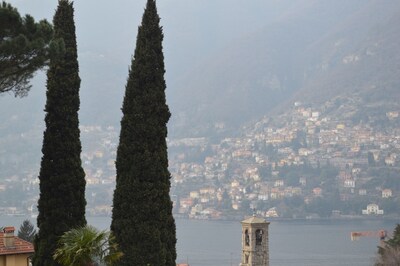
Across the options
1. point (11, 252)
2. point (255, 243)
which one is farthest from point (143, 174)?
point (255, 243)

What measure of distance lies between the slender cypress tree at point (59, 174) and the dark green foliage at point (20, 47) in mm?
1641

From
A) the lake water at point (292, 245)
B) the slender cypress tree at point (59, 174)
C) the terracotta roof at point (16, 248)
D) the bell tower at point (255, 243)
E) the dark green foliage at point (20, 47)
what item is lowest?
the lake water at point (292, 245)

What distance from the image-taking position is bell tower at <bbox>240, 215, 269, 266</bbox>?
3703 cm

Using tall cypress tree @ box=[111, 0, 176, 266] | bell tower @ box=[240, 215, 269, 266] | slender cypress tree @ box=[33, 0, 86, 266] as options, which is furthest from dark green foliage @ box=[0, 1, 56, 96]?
bell tower @ box=[240, 215, 269, 266]

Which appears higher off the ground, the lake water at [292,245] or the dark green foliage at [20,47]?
the dark green foliage at [20,47]

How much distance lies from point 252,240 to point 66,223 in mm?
23707

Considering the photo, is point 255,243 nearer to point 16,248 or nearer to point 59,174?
point 16,248

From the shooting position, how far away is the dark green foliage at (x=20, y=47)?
36.9ft

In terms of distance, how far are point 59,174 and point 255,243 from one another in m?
23.9

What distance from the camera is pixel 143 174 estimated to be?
49.5 feet

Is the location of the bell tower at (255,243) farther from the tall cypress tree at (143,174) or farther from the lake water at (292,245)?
the lake water at (292,245)

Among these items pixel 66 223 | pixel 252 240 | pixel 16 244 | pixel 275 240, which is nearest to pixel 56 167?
pixel 66 223

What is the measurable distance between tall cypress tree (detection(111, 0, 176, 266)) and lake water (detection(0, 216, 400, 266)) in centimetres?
6954

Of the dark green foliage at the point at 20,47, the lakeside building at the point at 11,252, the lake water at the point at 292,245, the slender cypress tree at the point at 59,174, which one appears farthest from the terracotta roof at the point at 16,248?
the lake water at the point at 292,245
